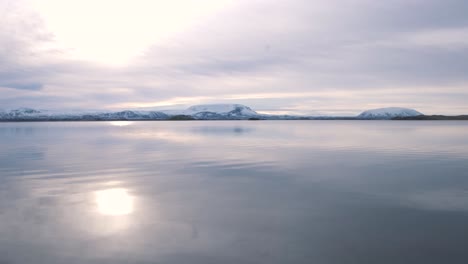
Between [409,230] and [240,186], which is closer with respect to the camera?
[409,230]

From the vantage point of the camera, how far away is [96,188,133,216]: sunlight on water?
1120cm

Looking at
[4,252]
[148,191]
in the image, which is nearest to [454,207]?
[148,191]

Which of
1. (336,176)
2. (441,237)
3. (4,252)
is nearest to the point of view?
(4,252)

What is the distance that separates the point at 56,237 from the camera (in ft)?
29.1

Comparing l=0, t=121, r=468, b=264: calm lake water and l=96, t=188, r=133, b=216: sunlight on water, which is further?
l=96, t=188, r=133, b=216: sunlight on water

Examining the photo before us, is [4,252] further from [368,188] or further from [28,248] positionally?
[368,188]

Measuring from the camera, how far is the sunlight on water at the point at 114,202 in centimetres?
1120

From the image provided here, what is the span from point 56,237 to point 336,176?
12934mm

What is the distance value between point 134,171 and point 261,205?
10.1 metres

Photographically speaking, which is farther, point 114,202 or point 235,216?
point 114,202

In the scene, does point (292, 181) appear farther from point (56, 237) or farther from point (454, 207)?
point (56, 237)

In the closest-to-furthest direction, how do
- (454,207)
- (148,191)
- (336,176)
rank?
(454,207), (148,191), (336,176)

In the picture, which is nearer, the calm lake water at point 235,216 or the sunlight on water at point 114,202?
the calm lake water at point 235,216

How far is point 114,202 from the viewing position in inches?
486
